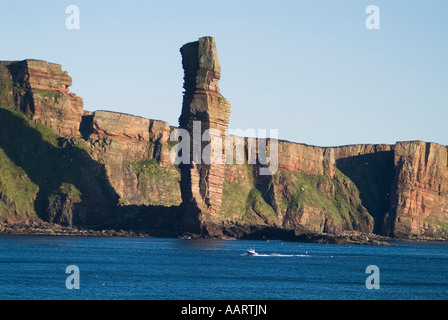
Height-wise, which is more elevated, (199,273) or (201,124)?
(201,124)

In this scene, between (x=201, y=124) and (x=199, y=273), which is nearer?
(x=199, y=273)

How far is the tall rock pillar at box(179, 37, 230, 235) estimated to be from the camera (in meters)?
193

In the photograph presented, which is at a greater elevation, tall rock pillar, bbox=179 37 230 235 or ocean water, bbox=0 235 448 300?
tall rock pillar, bbox=179 37 230 235

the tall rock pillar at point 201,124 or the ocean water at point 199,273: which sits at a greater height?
the tall rock pillar at point 201,124

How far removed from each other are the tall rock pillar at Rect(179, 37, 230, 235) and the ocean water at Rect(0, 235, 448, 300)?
75.1 ft

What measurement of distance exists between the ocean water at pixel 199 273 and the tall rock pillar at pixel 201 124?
75.1 feet

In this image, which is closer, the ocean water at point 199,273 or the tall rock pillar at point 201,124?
the ocean water at point 199,273

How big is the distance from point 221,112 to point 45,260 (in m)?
79.4

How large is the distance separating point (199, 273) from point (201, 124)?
8065cm

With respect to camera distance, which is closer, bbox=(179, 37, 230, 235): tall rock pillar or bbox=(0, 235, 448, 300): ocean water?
bbox=(0, 235, 448, 300): ocean water

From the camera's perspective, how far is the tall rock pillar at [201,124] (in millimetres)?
193250

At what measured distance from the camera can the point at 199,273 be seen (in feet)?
381
